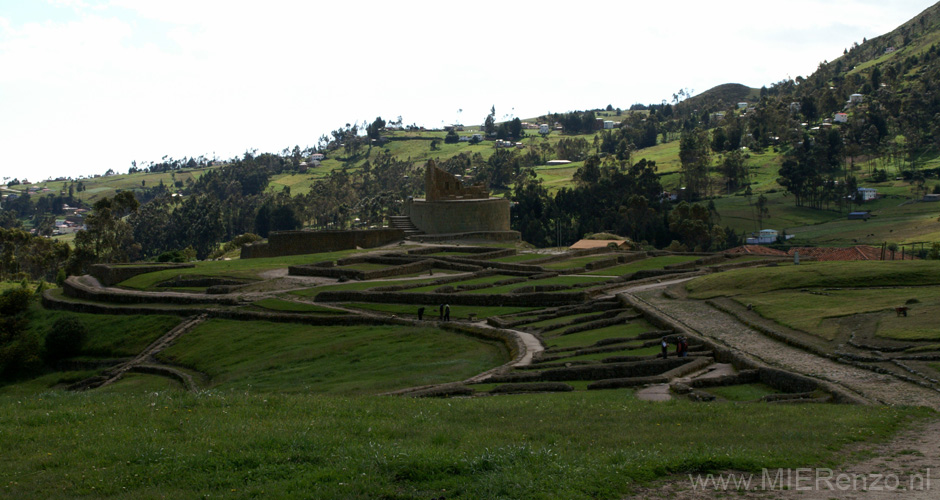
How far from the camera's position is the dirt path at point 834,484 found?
9.95 metres

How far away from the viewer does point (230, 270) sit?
5125 centimetres

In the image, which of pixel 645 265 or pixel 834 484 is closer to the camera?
pixel 834 484

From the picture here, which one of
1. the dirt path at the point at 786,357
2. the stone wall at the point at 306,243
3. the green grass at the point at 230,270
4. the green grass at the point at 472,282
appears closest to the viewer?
the dirt path at the point at 786,357

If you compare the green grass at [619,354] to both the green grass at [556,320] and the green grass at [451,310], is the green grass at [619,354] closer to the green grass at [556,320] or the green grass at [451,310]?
the green grass at [556,320]

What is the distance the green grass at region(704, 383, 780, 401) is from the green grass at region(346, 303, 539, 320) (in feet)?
52.4

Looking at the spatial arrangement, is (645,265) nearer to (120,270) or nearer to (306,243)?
(306,243)

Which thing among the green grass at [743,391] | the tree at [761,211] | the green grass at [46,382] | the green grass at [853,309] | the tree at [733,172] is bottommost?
the green grass at [46,382]

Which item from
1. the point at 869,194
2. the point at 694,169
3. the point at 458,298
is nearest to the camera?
the point at 458,298

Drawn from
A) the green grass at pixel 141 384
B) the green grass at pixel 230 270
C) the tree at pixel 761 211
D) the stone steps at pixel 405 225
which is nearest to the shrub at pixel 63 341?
the green grass at pixel 141 384

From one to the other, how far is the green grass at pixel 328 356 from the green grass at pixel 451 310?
2.53 metres

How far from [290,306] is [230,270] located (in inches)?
530

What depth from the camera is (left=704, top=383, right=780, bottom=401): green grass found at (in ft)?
60.3

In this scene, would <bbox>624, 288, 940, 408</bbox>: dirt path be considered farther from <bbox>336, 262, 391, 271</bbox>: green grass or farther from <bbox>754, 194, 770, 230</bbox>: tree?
<bbox>754, 194, 770, 230</bbox>: tree

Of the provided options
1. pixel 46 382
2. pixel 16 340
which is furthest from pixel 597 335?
pixel 16 340
